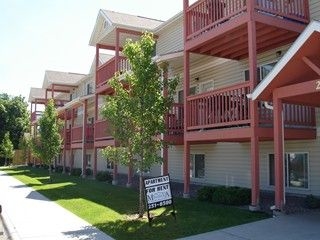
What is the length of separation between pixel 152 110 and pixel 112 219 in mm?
3207

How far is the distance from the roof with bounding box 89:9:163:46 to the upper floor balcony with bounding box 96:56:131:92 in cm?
153

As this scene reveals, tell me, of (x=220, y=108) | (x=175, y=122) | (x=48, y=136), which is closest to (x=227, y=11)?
(x=220, y=108)

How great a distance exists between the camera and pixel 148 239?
31.3 ft

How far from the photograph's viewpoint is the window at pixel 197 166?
67.1 ft

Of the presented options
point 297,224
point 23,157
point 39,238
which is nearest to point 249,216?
point 297,224

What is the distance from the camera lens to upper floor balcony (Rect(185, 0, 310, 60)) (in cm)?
1328

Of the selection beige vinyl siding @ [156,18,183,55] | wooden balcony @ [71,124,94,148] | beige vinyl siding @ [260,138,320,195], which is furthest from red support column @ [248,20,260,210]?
wooden balcony @ [71,124,94,148]

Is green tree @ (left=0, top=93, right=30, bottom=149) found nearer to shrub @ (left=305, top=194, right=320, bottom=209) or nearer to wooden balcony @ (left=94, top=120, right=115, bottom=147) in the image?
wooden balcony @ (left=94, top=120, right=115, bottom=147)

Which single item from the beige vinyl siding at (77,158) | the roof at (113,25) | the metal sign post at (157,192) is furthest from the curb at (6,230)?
the beige vinyl siding at (77,158)

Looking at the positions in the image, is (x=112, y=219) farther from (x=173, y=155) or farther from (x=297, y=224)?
(x=173, y=155)

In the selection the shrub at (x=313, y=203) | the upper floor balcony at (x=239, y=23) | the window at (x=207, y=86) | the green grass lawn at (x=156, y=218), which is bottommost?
the green grass lawn at (x=156, y=218)

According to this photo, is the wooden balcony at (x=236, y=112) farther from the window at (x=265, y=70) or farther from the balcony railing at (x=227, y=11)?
the window at (x=265, y=70)

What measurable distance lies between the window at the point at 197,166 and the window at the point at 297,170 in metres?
5.78

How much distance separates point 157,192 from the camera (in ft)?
37.5
